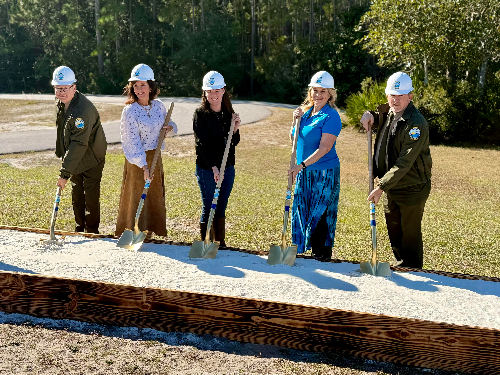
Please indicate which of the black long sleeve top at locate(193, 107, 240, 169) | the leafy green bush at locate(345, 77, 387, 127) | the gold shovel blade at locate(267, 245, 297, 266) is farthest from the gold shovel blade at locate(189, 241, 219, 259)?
the leafy green bush at locate(345, 77, 387, 127)

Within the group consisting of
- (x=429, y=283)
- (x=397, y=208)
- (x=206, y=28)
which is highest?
(x=206, y=28)

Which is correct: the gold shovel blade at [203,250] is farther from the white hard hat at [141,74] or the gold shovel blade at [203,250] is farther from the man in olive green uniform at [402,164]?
the white hard hat at [141,74]

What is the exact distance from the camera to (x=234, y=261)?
519 centimetres

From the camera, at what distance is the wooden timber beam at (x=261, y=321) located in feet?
12.7

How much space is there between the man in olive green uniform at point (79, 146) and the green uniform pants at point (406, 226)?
113 inches

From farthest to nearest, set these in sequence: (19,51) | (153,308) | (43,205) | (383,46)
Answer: (19,51), (383,46), (43,205), (153,308)

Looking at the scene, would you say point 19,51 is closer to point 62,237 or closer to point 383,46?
point 383,46

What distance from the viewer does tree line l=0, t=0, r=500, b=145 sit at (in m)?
17.5

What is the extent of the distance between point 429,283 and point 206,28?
123ft

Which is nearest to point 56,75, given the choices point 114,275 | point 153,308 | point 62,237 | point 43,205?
point 62,237

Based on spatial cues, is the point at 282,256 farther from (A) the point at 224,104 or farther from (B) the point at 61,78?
(B) the point at 61,78

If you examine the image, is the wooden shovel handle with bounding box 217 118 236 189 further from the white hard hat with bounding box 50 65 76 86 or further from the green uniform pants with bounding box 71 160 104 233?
the white hard hat with bounding box 50 65 76 86

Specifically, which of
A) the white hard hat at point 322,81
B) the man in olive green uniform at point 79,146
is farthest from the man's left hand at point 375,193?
the man in olive green uniform at point 79,146

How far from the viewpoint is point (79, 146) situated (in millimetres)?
5805
